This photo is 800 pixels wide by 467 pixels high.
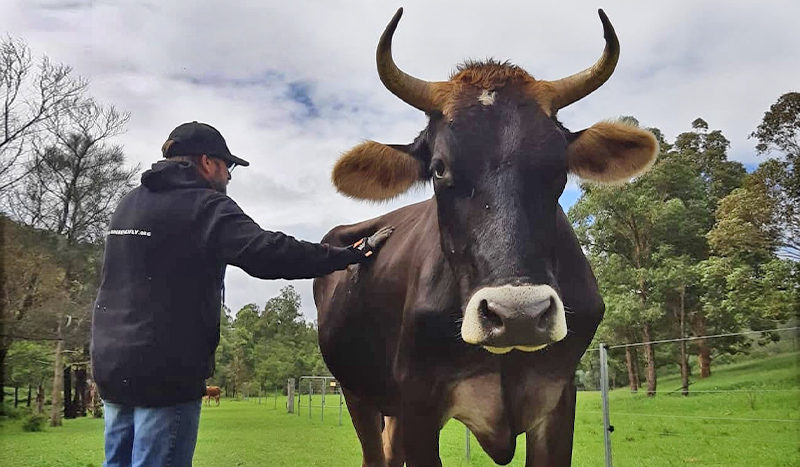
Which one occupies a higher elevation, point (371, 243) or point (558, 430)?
point (371, 243)

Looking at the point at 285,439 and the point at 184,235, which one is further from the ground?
the point at 184,235

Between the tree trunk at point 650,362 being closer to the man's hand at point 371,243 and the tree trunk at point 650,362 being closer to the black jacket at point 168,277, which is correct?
the man's hand at point 371,243

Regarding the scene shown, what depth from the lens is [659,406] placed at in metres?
17.5

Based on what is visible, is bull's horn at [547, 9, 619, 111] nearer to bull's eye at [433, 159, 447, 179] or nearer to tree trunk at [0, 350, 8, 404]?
bull's eye at [433, 159, 447, 179]

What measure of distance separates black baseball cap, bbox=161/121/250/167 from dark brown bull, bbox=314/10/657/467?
2.80 ft

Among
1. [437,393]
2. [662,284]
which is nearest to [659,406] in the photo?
[662,284]

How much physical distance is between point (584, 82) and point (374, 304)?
1956 millimetres

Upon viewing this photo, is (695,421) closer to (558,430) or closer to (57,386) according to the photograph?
(558,430)

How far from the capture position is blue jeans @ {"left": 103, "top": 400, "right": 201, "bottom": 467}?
279 cm

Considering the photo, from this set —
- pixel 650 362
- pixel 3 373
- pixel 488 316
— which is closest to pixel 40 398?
pixel 3 373

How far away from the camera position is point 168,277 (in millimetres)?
2867

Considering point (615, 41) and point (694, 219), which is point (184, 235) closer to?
point (615, 41)

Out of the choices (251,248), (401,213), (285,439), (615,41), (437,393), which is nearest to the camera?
(251,248)

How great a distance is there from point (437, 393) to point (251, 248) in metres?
1.28
